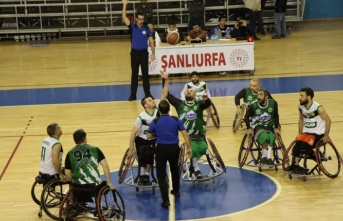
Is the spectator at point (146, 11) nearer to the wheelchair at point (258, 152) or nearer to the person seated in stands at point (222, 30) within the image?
the person seated in stands at point (222, 30)

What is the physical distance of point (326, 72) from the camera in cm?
2197

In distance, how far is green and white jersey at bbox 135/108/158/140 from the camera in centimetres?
1203

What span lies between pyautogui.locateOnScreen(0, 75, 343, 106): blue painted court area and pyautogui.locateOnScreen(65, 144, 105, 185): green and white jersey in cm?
928

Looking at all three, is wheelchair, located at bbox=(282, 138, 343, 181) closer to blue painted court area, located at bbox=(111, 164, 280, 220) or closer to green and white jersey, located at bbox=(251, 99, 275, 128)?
blue painted court area, located at bbox=(111, 164, 280, 220)

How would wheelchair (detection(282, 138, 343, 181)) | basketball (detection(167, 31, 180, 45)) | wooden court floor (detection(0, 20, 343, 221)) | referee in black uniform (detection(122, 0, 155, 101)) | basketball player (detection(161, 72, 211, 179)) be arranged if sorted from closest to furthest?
1. wooden court floor (detection(0, 20, 343, 221))
2. wheelchair (detection(282, 138, 343, 181))
3. basketball player (detection(161, 72, 211, 179))
4. referee in black uniform (detection(122, 0, 155, 101))
5. basketball (detection(167, 31, 180, 45))

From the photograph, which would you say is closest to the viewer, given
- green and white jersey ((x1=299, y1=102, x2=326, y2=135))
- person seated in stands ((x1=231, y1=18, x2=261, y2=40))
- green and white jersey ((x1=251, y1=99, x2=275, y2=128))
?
green and white jersey ((x1=299, y1=102, x2=326, y2=135))

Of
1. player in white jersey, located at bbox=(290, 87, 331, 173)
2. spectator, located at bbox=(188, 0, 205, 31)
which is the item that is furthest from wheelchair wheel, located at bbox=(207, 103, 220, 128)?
spectator, located at bbox=(188, 0, 205, 31)

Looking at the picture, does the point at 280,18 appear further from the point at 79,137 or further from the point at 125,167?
the point at 79,137

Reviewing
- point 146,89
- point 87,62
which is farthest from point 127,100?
point 87,62

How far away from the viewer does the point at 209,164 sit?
12672mm

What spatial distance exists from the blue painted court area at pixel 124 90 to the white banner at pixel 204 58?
69cm

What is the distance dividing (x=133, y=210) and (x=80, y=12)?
2027 cm

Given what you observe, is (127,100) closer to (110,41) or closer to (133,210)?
(133,210)

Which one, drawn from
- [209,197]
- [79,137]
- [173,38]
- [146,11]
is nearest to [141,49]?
[173,38]
